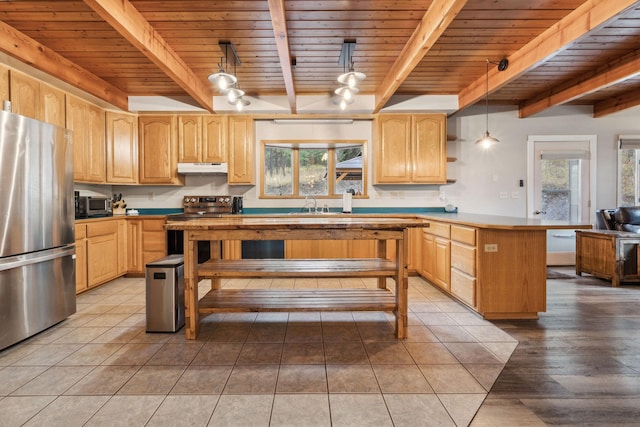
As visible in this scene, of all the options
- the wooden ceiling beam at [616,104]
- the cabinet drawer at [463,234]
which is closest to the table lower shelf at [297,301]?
the cabinet drawer at [463,234]

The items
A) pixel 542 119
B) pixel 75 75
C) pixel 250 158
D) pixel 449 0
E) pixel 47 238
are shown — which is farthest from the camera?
pixel 542 119

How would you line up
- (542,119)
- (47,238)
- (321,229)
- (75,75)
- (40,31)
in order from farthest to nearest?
(542,119), (75,75), (40,31), (47,238), (321,229)

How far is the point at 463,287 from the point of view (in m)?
3.20

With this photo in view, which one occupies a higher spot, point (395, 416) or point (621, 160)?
point (621, 160)

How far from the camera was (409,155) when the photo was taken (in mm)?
4723

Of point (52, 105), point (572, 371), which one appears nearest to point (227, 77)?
point (52, 105)

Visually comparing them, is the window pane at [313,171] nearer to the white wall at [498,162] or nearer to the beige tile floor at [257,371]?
the white wall at [498,162]

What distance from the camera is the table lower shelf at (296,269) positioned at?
8.30ft

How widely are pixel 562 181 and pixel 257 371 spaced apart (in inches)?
215

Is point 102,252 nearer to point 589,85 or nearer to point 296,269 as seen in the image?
point 296,269

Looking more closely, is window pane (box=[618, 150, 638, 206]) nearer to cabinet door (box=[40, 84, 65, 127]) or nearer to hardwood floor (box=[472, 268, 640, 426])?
hardwood floor (box=[472, 268, 640, 426])

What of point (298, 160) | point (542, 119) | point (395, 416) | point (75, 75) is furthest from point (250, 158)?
point (542, 119)

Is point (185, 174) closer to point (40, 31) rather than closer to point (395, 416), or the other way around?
point (40, 31)

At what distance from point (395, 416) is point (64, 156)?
10.6 ft
